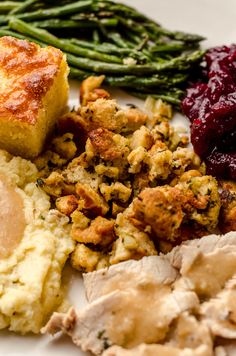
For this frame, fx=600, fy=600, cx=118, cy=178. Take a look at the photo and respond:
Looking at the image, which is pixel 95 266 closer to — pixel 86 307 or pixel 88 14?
pixel 86 307

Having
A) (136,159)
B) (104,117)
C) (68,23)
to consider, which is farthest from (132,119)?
(68,23)

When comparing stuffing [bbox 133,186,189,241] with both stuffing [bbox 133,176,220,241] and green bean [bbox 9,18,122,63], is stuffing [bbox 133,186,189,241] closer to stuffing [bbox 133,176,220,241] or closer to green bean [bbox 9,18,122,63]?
stuffing [bbox 133,176,220,241]

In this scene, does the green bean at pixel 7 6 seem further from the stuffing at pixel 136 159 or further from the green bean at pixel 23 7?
the stuffing at pixel 136 159

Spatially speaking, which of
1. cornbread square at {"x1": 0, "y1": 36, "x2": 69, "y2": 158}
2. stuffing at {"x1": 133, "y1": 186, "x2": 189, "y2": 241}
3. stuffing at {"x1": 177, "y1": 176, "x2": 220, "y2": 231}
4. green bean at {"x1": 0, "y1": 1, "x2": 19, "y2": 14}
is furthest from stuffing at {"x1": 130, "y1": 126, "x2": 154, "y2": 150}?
green bean at {"x1": 0, "y1": 1, "x2": 19, "y2": 14}

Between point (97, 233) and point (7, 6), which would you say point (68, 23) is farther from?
point (97, 233)

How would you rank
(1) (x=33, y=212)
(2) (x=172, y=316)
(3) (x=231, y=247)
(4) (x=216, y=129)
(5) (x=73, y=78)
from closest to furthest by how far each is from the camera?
(2) (x=172, y=316)
(3) (x=231, y=247)
(1) (x=33, y=212)
(4) (x=216, y=129)
(5) (x=73, y=78)

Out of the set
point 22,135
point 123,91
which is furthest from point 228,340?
point 123,91

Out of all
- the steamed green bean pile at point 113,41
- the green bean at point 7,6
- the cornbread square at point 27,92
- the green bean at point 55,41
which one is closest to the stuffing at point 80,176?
the cornbread square at point 27,92
